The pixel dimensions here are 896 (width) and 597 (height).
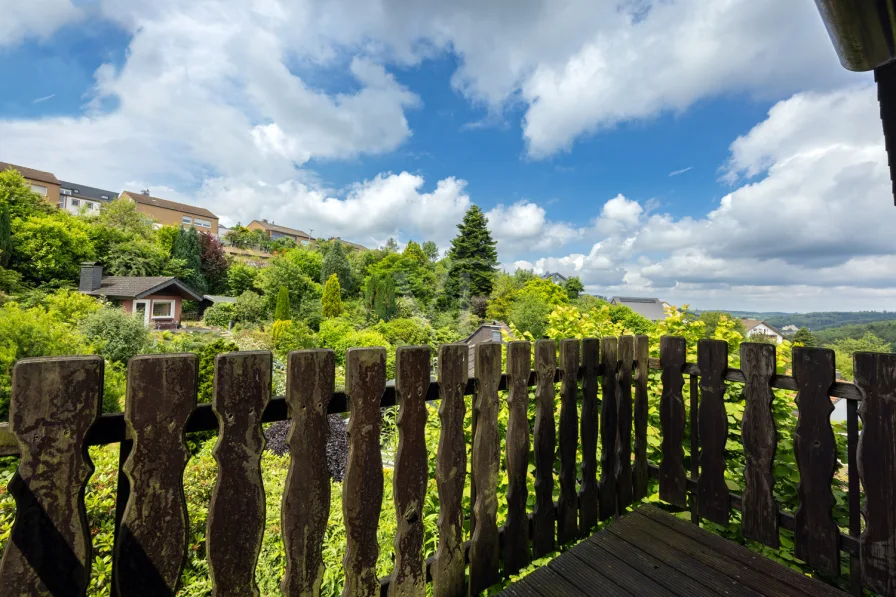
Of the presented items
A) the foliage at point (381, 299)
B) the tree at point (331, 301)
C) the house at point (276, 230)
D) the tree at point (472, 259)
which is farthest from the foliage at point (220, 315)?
the house at point (276, 230)

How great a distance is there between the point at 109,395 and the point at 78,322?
845 centimetres

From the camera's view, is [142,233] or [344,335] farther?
[142,233]

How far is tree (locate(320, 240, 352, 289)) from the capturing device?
28.6 meters

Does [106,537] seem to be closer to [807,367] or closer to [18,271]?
[807,367]

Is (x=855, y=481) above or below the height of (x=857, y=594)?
above

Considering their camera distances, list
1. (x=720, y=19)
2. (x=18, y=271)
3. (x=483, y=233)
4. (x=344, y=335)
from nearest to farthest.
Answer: (x=720, y=19) → (x=344, y=335) → (x=18, y=271) → (x=483, y=233)

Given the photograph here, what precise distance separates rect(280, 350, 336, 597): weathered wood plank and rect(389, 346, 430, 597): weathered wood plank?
235mm

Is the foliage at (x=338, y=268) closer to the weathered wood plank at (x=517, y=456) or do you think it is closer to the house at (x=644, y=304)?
the weathered wood plank at (x=517, y=456)

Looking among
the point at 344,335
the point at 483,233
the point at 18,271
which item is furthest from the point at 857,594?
the point at 18,271

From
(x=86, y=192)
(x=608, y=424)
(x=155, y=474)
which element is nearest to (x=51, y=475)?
(x=155, y=474)

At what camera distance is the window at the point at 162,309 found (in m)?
18.7

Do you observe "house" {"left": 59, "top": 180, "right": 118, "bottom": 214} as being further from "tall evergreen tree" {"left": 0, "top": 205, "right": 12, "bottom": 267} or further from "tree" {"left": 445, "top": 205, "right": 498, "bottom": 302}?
"tree" {"left": 445, "top": 205, "right": 498, "bottom": 302}

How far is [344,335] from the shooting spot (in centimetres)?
1606

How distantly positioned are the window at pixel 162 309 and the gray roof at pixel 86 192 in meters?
36.6
